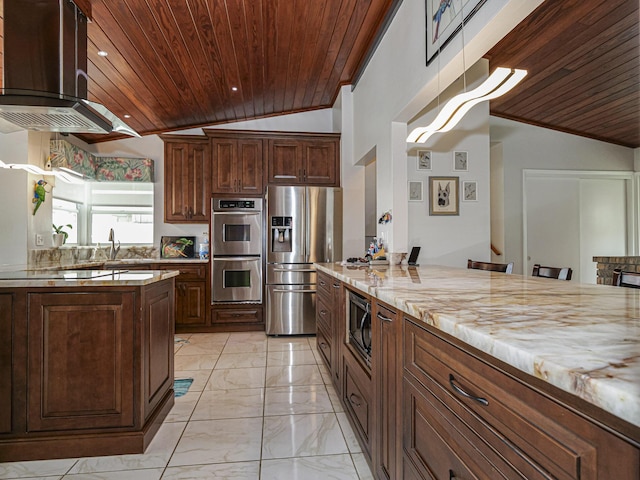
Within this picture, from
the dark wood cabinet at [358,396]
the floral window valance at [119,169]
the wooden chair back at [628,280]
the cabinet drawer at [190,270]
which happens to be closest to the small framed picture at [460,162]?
the wooden chair back at [628,280]

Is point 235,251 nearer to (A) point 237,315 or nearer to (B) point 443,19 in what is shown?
(A) point 237,315

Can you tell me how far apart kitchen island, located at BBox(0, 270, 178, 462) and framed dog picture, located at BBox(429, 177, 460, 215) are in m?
2.45

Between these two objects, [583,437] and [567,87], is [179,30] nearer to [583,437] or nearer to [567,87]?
[583,437]

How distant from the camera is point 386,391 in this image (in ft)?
4.45

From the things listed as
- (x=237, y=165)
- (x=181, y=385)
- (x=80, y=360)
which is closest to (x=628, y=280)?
(x=80, y=360)

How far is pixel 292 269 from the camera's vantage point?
4238mm

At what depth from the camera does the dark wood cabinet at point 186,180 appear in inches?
181

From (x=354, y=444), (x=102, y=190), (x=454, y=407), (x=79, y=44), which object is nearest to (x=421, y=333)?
(x=454, y=407)

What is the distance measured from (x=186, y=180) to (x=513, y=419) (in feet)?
15.1

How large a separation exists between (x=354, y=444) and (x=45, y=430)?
1584 mm

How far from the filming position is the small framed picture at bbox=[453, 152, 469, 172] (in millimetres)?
3340

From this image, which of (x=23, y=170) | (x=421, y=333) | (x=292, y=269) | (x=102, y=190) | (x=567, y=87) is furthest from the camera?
(x=102, y=190)

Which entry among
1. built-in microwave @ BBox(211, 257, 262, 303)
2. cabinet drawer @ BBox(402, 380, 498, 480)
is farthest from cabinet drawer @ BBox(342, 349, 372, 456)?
built-in microwave @ BBox(211, 257, 262, 303)

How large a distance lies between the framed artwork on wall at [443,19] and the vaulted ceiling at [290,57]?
782 mm
